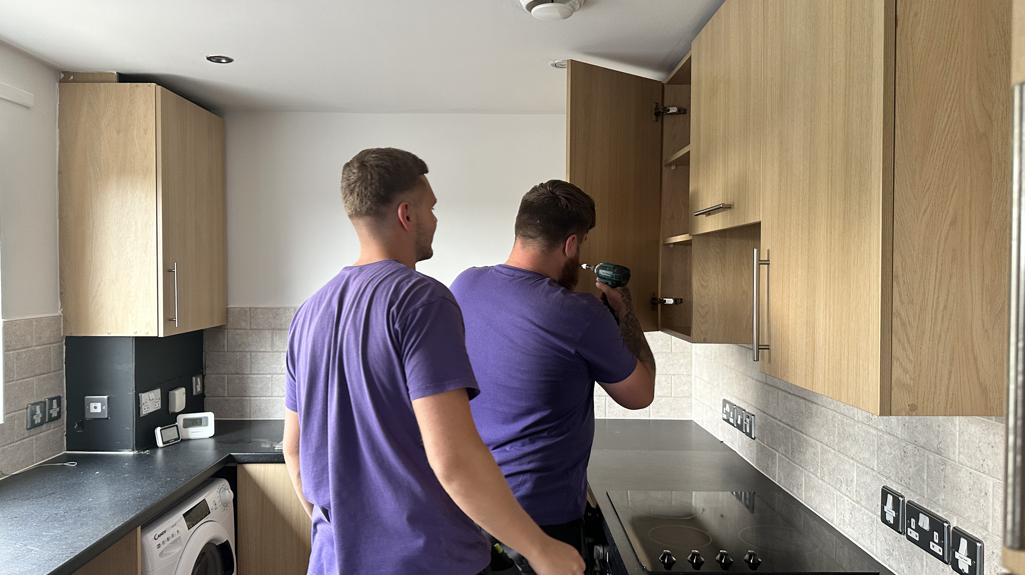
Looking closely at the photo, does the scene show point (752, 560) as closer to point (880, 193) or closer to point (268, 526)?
point (880, 193)

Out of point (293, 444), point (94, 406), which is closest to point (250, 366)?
point (94, 406)

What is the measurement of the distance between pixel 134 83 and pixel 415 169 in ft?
6.80

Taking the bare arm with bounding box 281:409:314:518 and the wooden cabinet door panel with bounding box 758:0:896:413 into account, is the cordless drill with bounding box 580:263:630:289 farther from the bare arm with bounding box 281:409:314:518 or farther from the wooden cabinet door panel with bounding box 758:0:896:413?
the bare arm with bounding box 281:409:314:518

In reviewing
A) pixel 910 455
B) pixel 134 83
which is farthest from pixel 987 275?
pixel 134 83

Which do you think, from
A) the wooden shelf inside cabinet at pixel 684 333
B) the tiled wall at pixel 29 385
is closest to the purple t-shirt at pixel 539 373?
the wooden shelf inside cabinet at pixel 684 333

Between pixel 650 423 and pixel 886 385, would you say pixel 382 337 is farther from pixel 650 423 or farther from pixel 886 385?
pixel 650 423

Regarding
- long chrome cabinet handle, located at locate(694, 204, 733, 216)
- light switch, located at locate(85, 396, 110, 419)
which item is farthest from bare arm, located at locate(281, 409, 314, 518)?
light switch, located at locate(85, 396, 110, 419)

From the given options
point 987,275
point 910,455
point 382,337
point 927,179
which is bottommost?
point 910,455

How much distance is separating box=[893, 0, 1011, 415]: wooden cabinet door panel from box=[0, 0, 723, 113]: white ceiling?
1.05 meters

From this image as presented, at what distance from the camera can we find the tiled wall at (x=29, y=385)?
246cm

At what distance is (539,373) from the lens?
181 cm

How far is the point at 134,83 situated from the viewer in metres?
2.83

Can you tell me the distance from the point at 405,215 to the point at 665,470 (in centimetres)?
163

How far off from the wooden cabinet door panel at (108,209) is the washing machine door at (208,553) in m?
0.83
